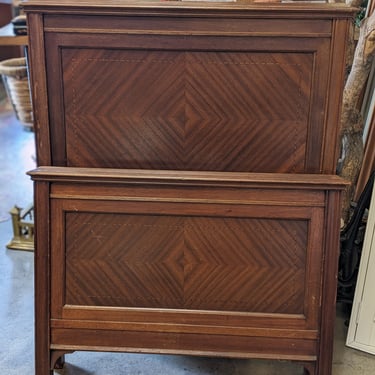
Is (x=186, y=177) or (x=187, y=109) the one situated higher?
(x=187, y=109)

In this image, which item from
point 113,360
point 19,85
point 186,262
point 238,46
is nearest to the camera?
point 238,46

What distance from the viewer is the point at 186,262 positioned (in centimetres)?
126

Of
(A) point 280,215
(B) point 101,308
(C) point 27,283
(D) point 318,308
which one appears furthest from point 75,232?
(C) point 27,283

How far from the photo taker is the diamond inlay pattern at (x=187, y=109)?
118 centimetres

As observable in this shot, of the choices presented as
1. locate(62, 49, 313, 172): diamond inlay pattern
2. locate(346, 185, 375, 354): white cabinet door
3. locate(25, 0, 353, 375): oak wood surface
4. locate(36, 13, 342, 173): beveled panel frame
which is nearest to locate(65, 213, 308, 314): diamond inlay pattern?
locate(25, 0, 353, 375): oak wood surface

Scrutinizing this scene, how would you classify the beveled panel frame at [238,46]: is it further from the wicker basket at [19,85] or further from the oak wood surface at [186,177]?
the wicker basket at [19,85]

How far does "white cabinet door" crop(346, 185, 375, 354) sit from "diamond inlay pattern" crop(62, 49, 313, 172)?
1.64 feet

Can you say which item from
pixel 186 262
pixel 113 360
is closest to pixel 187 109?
pixel 186 262

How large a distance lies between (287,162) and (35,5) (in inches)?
31.3

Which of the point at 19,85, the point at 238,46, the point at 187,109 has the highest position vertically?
the point at 19,85

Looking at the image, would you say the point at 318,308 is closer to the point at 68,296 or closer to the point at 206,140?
the point at 206,140

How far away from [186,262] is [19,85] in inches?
103

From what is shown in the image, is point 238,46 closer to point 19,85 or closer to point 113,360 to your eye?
point 113,360

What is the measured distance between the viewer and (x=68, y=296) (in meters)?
1.29
